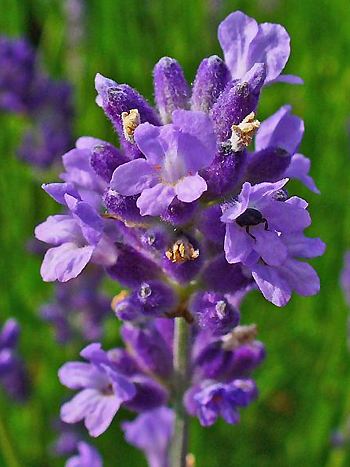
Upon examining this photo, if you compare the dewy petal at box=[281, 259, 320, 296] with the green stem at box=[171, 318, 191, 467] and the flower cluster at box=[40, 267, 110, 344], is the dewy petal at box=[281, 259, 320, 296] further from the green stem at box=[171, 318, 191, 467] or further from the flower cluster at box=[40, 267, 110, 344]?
the flower cluster at box=[40, 267, 110, 344]

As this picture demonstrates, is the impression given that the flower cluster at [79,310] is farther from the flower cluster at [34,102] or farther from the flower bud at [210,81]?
the flower bud at [210,81]

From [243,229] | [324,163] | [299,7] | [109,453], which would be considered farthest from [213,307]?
[299,7]

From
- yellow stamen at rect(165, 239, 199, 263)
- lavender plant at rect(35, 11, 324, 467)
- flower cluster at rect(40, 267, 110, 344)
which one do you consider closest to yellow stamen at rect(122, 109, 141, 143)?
lavender plant at rect(35, 11, 324, 467)

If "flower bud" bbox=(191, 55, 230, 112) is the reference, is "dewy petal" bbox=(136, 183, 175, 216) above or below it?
below

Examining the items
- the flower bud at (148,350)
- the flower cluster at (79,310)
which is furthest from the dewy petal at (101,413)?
the flower cluster at (79,310)

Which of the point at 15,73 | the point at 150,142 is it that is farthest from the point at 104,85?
the point at 15,73
